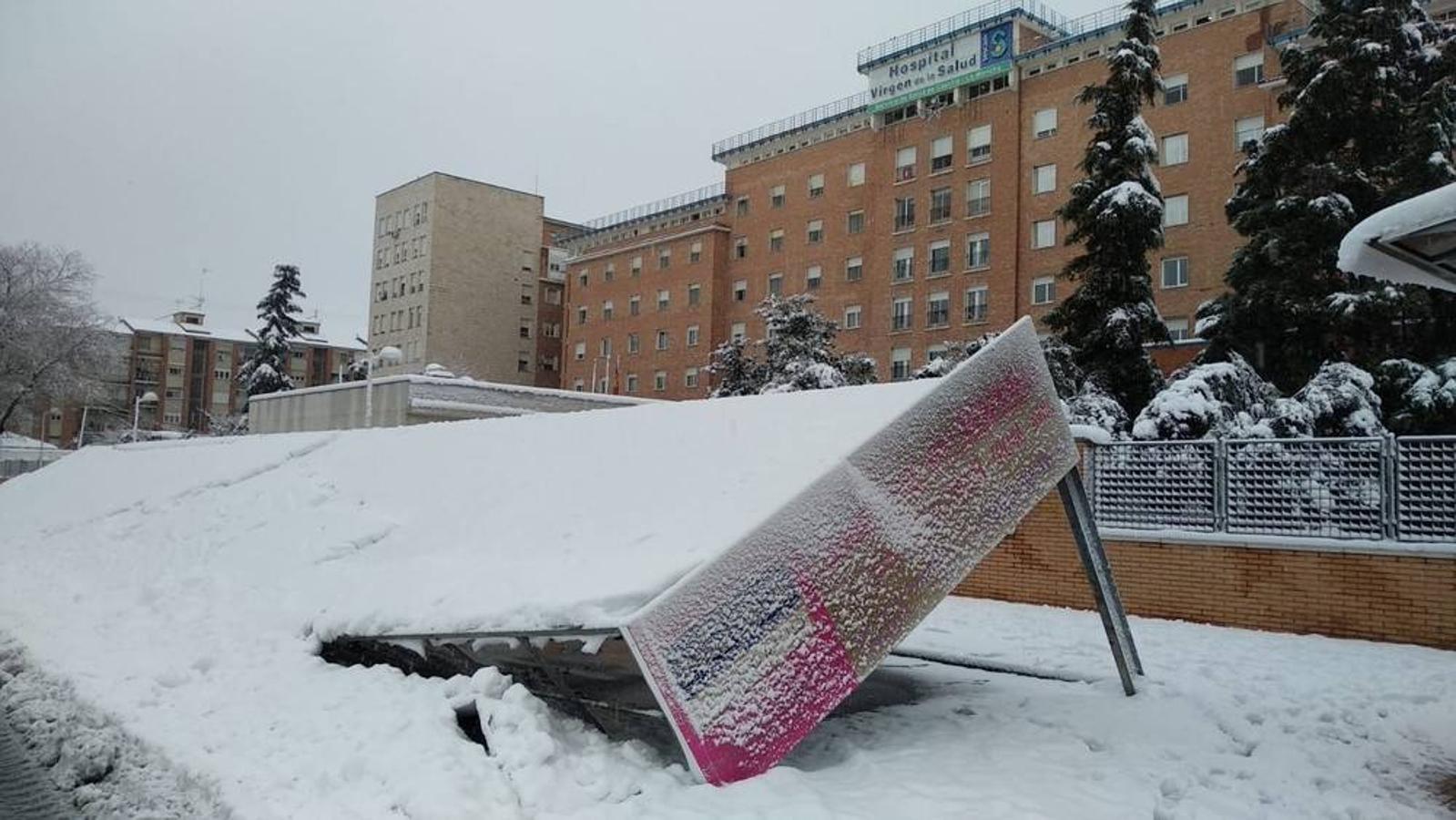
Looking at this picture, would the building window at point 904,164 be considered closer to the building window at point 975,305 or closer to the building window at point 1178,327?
the building window at point 975,305

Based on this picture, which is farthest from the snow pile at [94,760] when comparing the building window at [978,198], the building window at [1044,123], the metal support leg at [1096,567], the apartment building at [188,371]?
the apartment building at [188,371]

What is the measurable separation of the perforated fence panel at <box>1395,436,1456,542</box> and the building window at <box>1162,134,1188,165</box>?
97.1 ft

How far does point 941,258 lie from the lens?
140 feet

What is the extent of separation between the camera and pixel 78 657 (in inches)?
291

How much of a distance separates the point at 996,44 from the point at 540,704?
41.6 metres

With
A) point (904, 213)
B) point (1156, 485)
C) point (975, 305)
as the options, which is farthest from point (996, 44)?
point (1156, 485)

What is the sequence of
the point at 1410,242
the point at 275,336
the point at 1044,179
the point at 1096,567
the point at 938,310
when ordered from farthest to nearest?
1. the point at 275,336
2. the point at 938,310
3. the point at 1044,179
4. the point at 1096,567
5. the point at 1410,242

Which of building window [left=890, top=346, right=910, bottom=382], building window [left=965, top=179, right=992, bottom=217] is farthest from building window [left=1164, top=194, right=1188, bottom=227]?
building window [left=890, top=346, right=910, bottom=382]

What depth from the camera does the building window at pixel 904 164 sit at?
44.4 meters

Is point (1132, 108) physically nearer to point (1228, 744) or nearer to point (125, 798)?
point (1228, 744)

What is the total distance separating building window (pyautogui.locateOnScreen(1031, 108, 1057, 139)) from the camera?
3972 cm

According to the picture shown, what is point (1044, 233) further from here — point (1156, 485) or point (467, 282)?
point (467, 282)

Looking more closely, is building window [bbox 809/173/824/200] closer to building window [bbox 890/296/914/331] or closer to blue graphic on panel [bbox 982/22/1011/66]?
building window [bbox 890/296/914/331]

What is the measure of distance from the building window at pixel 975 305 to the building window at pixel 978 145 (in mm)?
5149
